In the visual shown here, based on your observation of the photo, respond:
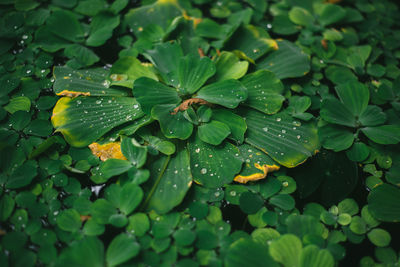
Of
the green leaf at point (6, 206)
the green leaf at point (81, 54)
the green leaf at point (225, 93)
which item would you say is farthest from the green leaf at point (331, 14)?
the green leaf at point (6, 206)

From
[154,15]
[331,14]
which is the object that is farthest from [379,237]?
[154,15]

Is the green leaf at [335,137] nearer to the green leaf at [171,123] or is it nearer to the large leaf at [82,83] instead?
the green leaf at [171,123]

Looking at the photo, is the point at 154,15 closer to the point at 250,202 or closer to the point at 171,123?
the point at 171,123

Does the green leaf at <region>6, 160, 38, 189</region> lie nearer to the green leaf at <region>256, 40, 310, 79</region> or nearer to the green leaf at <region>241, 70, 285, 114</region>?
the green leaf at <region>241, 70, 285, 114</region>

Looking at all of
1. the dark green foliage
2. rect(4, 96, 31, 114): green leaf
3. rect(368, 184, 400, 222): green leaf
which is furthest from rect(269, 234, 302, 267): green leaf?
rect(4, 96, 31, 114): green leaf

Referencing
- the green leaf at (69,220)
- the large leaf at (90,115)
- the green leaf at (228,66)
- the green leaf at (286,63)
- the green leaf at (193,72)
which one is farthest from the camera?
the green leaf at (286,63)

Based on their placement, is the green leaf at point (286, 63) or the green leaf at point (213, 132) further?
the green leaf at point (286, 63)

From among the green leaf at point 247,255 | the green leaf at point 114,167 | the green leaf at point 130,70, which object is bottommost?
the green leaf at point 247,255
